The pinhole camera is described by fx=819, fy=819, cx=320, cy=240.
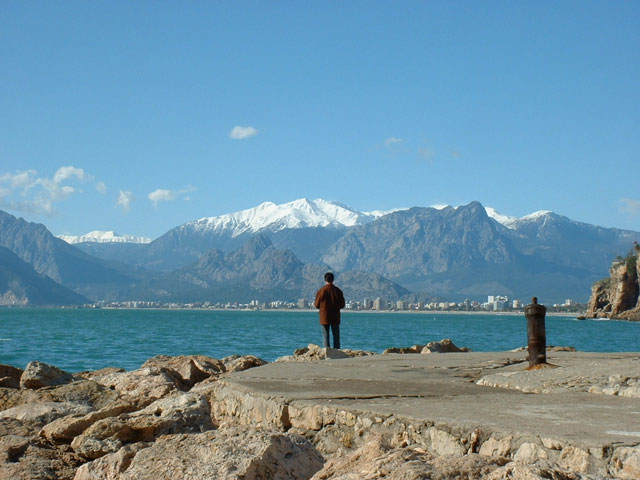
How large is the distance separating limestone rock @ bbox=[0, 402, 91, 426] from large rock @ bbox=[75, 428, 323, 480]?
9.57 feet

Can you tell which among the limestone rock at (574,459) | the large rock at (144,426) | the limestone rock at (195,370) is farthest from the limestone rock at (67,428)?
the limestone rock at (195,370)

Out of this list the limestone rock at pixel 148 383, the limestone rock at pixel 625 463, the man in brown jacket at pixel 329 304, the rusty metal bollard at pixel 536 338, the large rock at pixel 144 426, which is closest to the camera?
the limestone rock at pixel 625 463

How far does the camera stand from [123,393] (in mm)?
10016

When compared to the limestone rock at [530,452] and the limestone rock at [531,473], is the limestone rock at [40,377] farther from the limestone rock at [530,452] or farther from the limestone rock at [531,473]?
the limestone rock at [531,473]

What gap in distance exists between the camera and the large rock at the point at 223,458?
436 cm

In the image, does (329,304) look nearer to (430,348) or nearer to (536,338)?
(430,348)

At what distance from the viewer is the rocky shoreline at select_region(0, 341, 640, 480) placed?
13.4 feet

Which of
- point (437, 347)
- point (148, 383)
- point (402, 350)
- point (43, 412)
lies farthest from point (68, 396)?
point (437, 347)

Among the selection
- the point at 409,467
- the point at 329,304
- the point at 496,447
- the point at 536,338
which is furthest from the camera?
the point at 329,304

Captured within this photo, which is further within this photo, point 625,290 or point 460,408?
point 625,290

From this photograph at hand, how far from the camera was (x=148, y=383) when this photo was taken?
33.9ft

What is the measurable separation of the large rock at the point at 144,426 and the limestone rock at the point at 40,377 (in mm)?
5492

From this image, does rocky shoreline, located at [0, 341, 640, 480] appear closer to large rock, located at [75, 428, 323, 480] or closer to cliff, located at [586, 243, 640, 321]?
large rock, located at [75, 428, 323, 480]

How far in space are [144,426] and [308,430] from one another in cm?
131
